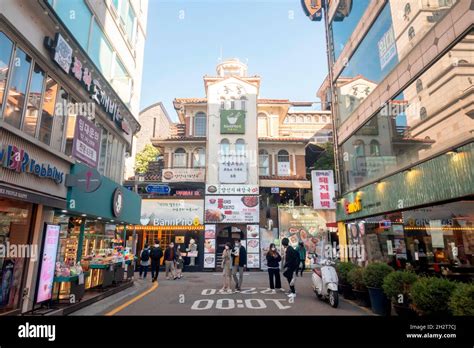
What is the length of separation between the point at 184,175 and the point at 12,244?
1775cm

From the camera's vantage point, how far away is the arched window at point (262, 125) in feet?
92.1

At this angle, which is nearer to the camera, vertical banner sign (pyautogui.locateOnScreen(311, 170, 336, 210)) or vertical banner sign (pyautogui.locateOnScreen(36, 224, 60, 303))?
vertical banner sign (pyautogui.locateOnScreen(36, 224, 60, 303))

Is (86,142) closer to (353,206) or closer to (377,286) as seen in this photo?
(377,286)

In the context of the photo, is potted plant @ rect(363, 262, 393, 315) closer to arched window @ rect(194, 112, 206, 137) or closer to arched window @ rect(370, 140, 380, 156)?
arched window @ rect(370, 140, 380, 156)

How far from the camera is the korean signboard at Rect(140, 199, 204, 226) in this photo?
76.5ft

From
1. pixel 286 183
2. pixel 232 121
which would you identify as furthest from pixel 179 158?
pixel 286 183

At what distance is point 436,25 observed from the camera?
28.1ft

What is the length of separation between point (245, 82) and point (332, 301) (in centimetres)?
2209

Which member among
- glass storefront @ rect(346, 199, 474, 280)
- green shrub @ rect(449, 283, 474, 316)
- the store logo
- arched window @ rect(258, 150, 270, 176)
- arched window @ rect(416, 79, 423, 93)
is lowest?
green shrub @ rect(449, 283, 474, 316)

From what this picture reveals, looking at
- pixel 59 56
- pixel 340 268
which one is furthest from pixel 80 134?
pixel 340 268

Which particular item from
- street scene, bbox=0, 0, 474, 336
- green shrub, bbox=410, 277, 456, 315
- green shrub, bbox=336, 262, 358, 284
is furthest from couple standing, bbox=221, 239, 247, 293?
green shrub, bbox=410, 277, 456, 315

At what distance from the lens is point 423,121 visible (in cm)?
923

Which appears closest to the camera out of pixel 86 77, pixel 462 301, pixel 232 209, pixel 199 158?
pixel 462 301

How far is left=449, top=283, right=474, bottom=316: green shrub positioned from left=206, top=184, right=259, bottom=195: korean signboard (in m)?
19.2
